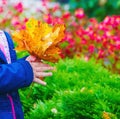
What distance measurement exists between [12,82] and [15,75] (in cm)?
4

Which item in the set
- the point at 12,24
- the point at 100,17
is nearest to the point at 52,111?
the point at 12,24

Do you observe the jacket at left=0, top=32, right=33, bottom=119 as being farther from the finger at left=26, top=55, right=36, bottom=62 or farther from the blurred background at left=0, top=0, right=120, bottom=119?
the blurred background at left=0, top=0, right=120, bottom=119

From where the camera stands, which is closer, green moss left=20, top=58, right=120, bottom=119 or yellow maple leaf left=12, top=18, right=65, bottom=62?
yellow maple leaf left=12, top=18, right=65, bottom=62

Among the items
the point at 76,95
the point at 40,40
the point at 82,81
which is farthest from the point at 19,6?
the point at 40,40

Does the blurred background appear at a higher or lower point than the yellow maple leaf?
lower

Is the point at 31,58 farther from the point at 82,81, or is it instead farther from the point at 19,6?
the point at 19,6

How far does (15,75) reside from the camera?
108 inches

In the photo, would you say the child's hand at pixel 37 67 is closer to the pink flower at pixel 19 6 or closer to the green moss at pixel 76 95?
the green moss at pixel 76 95

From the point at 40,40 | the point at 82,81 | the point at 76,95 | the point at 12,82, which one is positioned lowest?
the point at 82,81

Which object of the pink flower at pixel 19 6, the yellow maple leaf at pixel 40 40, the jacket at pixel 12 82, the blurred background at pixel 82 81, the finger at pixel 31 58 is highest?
the yellow maple leaf at pixel 40 40

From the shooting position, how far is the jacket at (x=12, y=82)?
2758 millimetres

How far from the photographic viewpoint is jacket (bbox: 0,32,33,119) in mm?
2758

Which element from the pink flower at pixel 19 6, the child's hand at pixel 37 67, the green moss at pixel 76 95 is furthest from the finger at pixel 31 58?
the pink flower at pixel 19 6

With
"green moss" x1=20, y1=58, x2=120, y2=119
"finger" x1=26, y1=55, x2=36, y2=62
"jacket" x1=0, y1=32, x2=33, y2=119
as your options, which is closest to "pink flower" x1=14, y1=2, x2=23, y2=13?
"green moss" x1=20, y1=58, x2=120, y2=119
